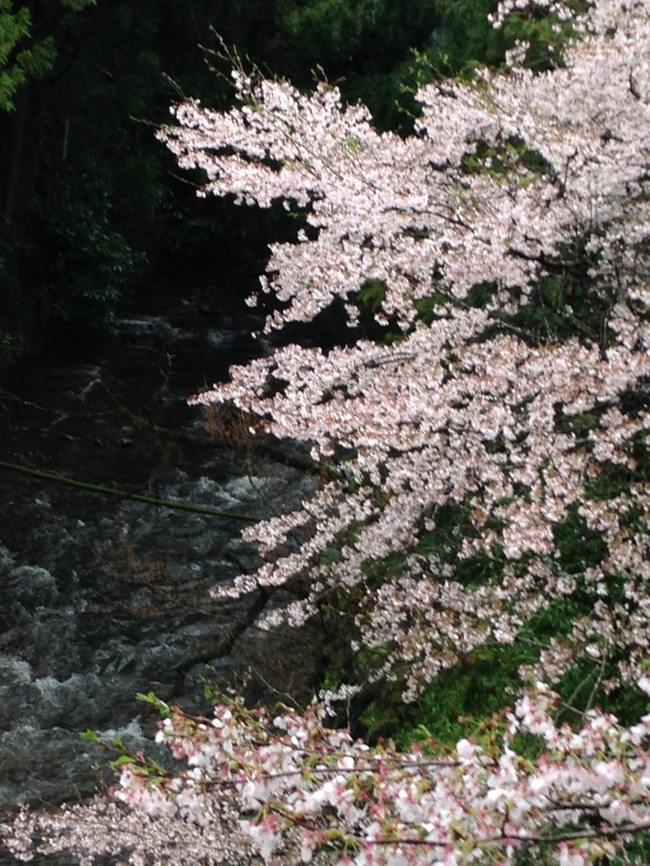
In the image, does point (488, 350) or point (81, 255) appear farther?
point (81, 255)

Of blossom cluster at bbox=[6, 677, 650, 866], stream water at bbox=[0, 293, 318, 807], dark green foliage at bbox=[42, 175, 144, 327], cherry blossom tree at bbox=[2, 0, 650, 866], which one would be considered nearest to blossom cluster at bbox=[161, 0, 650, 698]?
cherry blossom tree at bbox=[2, 0, 650, 866]

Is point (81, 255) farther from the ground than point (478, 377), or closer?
farther from the ground

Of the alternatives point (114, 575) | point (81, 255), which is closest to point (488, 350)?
point (114, 575)

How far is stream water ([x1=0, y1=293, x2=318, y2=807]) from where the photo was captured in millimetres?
6363

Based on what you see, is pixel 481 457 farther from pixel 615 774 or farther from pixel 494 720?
pixel 615 774

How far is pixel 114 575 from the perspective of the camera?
7.40 m

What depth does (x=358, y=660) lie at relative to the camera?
225 inches

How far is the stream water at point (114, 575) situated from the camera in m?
6.36

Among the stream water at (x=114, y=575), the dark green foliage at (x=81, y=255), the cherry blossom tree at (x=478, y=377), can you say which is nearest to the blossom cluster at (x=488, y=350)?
the cherry blossom tree at (x=478, y=377)

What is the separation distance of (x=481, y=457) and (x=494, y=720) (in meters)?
1.79

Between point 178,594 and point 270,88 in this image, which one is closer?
point 270,88

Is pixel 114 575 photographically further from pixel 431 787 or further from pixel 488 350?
pixel 431 787

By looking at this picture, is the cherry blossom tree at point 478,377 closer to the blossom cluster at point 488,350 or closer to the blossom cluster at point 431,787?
the blossom cluster at point 488,350

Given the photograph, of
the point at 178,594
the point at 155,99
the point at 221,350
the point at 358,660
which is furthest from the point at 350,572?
the point at 155,99
